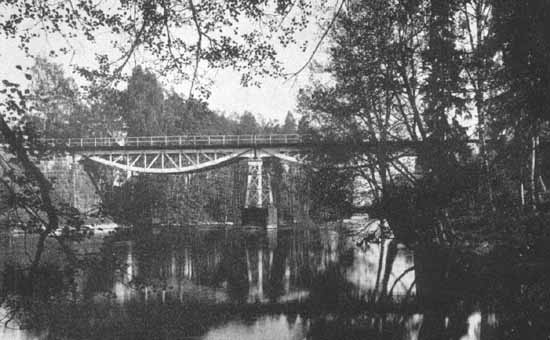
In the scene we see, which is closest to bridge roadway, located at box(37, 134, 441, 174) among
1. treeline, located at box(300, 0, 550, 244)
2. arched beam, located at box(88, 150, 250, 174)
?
arched beam, located at box(88, 150, 250, 174)

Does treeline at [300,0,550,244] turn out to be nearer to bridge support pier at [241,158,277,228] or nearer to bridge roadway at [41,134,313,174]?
bridge roadway at [41,134,313,174]

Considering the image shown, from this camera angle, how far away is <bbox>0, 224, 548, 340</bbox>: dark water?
20.5ft

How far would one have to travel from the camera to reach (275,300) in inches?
475

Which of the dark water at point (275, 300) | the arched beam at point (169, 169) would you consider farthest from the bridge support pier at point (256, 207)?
the dark water at point (275, 300)

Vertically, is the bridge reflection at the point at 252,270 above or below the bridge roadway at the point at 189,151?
below

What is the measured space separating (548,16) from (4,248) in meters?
17.6

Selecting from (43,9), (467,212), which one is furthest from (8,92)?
(467,212)

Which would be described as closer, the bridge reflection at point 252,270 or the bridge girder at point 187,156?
the bridge reflection at point 252,270

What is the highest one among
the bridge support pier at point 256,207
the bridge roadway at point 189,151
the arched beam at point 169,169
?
the bridge roadway at point 189,151

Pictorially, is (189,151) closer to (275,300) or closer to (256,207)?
(256,207)

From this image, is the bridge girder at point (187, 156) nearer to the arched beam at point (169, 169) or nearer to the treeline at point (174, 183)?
the arched beam at point (169, 169)

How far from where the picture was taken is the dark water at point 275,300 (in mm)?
6240

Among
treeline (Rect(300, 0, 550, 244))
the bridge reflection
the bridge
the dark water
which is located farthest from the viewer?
the bridge

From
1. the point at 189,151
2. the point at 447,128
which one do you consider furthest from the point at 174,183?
the point at 447,128
